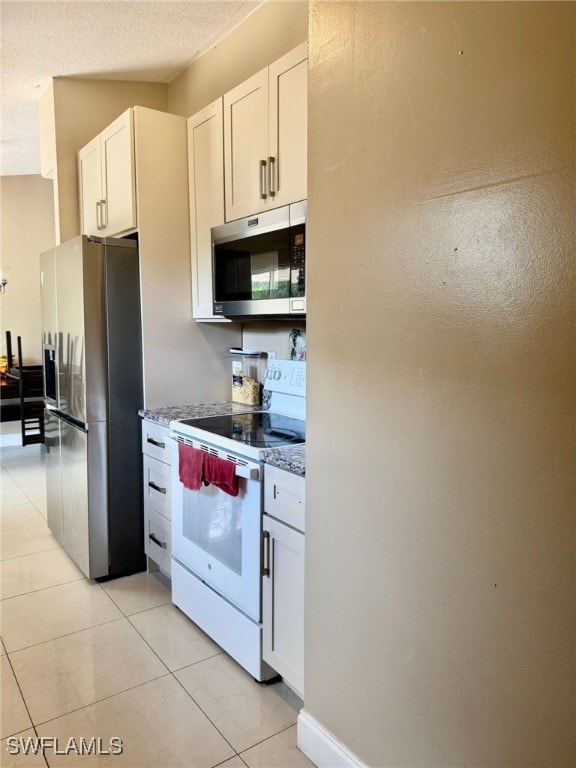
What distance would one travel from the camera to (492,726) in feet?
3.62

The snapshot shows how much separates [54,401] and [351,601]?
7.62ft

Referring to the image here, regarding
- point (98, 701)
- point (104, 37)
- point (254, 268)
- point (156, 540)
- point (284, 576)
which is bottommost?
point (98, 701)

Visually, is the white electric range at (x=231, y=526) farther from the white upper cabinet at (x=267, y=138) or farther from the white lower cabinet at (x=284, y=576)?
the white upper cabinet at (x=267, y=138)

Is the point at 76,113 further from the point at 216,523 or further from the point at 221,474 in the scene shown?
the point at 216,523

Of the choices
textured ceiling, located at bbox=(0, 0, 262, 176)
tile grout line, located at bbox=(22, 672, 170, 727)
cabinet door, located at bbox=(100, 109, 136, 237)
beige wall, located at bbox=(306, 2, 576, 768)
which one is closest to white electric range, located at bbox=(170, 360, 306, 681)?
tile grout line, located at bbox=(22, 672, 170, 727)

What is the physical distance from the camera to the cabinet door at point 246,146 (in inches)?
86.7

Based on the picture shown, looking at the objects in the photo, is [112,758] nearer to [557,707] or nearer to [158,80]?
[557,707]

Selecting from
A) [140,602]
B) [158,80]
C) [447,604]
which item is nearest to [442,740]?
[447,604]

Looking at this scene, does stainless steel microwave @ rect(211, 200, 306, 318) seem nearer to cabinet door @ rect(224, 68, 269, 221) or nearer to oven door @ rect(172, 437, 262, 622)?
cabinet door @ rect(224, 68, 269, 221)

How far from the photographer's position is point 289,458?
5.81 ft

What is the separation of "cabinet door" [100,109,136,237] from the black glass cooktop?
112cm

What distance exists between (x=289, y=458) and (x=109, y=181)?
1998 mm

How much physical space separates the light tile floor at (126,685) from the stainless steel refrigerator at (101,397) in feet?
0.71

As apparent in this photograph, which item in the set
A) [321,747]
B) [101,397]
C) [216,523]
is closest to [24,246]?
[101,397]
